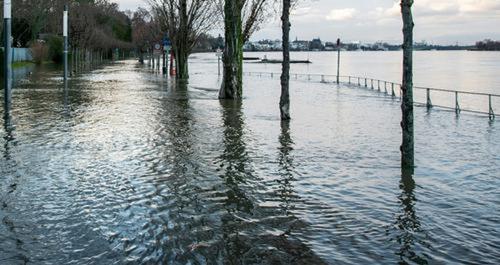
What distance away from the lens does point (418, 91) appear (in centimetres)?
6150

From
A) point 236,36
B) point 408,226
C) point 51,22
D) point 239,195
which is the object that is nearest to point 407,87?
point 239,195

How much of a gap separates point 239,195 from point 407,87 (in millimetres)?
4342

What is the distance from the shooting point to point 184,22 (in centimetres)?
4559

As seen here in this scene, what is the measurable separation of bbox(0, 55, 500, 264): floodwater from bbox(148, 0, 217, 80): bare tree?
29.2 metres

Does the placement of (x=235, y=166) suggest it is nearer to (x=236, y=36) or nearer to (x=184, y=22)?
(x=236, y=36)

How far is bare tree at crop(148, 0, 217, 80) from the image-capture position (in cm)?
4634

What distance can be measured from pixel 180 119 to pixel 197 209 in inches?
450

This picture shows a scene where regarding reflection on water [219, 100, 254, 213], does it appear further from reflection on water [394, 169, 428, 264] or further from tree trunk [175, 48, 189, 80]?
tree trunk [175, 48, 189, 80]

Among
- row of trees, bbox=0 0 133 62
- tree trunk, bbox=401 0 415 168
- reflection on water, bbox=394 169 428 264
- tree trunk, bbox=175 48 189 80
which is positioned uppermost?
row of trees, bbox=0 0 133 62

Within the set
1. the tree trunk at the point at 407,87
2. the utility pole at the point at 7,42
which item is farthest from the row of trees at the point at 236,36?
the utility pole at the point at 7,42

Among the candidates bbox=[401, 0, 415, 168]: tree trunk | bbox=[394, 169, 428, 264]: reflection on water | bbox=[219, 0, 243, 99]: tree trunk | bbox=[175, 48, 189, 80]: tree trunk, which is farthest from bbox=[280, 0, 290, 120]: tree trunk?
bbox=[175, 48, 189, 80]: tree trunk

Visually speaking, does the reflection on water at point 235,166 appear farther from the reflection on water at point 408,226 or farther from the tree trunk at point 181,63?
the tree trunk at point 181,63

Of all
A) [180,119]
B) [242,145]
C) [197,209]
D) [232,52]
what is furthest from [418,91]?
[197,209]

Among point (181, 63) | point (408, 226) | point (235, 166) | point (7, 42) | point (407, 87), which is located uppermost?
point (181, 63)
